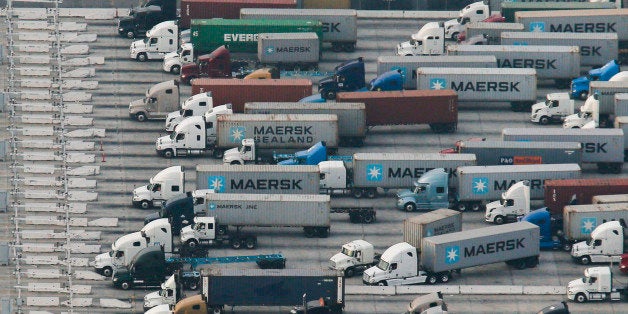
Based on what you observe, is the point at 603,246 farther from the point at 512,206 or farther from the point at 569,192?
the point at 512,206

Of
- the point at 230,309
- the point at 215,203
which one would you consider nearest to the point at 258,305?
the point at 230,309

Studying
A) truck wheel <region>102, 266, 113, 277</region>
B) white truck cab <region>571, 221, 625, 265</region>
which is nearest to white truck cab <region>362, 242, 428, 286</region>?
white truck cab <region>571, 221, 625, 265</region>

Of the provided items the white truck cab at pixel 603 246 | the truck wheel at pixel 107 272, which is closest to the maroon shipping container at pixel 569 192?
the white truck cab at pixel 603 246

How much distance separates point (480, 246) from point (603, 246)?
988cm

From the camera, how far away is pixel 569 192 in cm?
19862

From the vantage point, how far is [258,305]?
18150cm

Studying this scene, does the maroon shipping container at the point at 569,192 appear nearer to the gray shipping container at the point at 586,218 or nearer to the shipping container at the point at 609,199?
the shipping container at the point at 609,199

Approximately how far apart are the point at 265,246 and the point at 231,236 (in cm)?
278

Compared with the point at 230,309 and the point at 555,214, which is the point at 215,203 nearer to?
the point at 230,309

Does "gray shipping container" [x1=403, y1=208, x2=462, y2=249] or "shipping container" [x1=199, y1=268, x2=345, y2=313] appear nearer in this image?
"shipping container" [x1=199, y1=268, x2=345, y2=313]

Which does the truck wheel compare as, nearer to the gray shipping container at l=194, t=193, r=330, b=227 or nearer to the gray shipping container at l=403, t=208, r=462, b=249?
the gray shipping container at l=194, t=193, r=330, b=227

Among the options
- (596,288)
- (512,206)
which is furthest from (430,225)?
(596,288)

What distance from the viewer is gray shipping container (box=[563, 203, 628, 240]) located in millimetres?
194000

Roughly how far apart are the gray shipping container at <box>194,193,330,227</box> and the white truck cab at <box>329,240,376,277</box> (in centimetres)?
560
